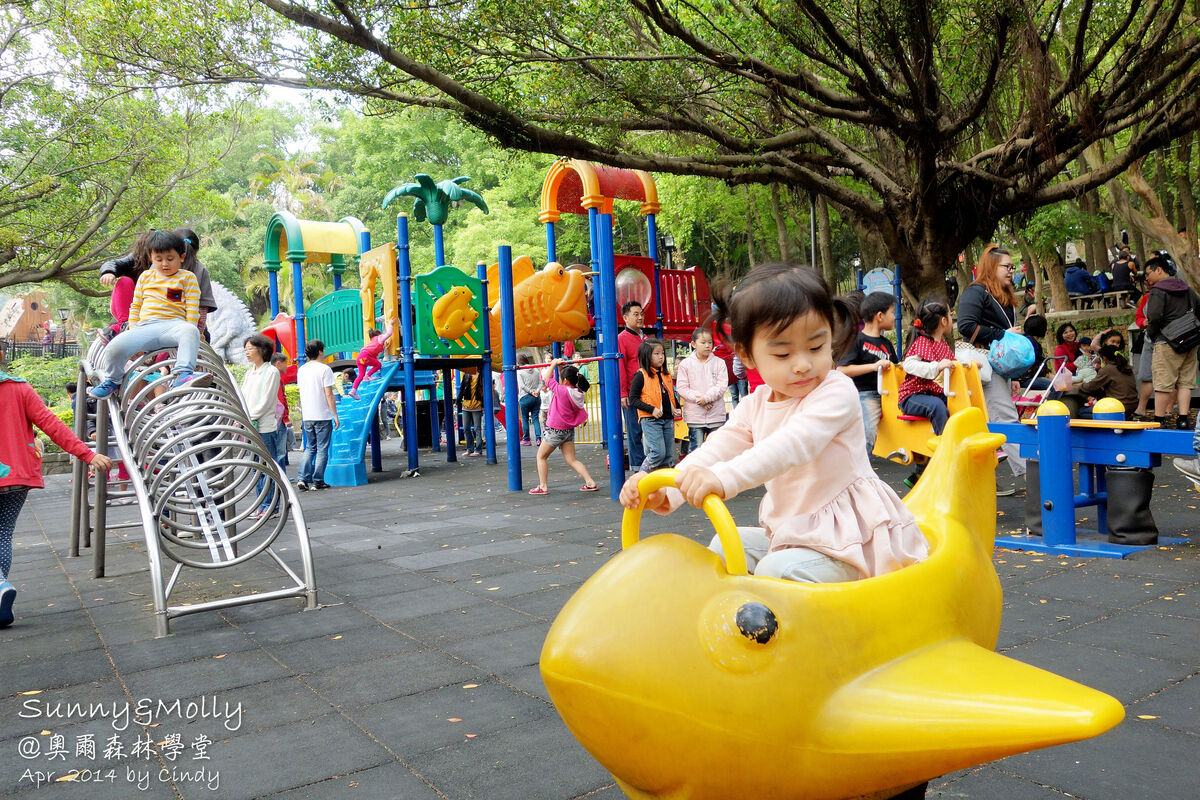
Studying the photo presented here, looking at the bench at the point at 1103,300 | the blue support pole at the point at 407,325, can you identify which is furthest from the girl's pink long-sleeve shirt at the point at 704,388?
the bench at the point at 1103,300

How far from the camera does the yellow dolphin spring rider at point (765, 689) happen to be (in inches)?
62.3

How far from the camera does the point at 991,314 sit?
6488mm

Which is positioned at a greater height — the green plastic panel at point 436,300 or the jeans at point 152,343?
the green plastic panel at point 436,300

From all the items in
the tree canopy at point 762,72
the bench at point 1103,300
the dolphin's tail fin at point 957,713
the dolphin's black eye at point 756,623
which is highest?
the tree canopy at point 762,72

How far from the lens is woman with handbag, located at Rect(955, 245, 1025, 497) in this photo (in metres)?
6.48

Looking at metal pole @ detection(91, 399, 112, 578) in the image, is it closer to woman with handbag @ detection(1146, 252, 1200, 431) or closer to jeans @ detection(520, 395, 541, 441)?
jeans @ detection(520, 395, 541, 441)

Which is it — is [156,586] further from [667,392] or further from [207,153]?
[207,153]

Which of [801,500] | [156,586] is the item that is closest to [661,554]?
[801,500]

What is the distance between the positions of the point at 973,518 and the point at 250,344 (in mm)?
8624

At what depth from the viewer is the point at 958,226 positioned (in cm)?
1087

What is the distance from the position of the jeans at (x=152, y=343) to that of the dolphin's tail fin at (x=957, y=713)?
5248 millimetres

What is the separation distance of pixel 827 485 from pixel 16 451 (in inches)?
184

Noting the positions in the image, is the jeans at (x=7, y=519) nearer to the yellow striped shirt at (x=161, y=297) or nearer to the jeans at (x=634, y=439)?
the yellow striped shirt at (x=161, y=297)

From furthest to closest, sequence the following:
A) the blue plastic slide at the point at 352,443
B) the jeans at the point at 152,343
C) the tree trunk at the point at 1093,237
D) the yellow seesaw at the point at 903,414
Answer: the tree trunk at the point at 1093,237 → the blue plastic slide at the point at 352,443 → the yellow seesaw at the point at 903,414 → the jeans at the point at 152,343
